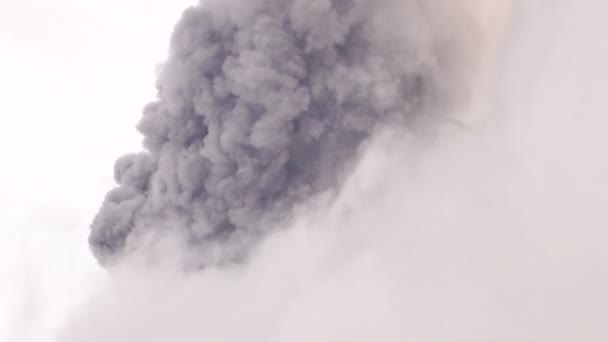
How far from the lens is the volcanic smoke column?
26859mm

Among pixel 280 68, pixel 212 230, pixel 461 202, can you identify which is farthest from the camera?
pixel 461 202

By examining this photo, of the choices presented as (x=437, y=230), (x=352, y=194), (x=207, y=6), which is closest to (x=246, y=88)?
(x=207, y=6)

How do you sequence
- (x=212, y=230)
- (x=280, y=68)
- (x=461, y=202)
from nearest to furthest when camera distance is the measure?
(x=280, y=68), (x=212, y=230), (x=461, y=202)

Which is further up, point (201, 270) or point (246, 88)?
point (246, 88)

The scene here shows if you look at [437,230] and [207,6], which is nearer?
[207,6]

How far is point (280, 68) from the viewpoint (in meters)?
26.8

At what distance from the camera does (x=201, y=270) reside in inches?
1212

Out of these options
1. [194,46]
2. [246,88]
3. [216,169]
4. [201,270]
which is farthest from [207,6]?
[201,270]

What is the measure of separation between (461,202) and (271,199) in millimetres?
6673

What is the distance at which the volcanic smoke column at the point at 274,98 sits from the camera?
2686 centimetres

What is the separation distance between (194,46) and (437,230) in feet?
32.6

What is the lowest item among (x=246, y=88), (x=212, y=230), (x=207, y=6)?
(x=212, y=230)

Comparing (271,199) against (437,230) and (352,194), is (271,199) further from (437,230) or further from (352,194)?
(437,230)

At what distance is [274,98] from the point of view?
2664 centimetres
